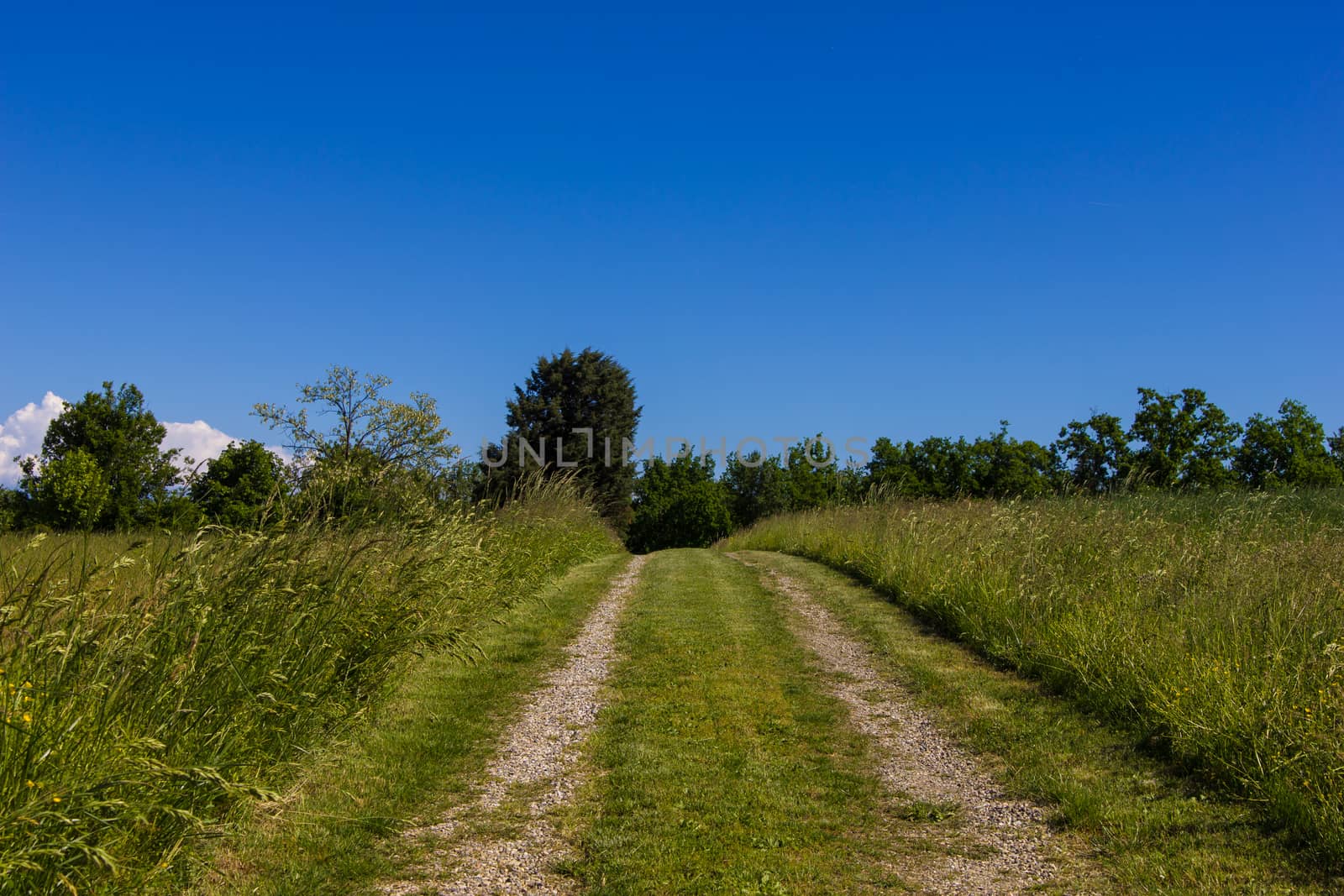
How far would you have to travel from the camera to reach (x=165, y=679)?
416 cm

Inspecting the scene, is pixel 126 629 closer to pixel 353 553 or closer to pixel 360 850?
pixel 360 850

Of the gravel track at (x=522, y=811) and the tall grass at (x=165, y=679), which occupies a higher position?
the tall grass at (x=165, y=679)

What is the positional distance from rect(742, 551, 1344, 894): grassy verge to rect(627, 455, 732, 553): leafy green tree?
29199 mm

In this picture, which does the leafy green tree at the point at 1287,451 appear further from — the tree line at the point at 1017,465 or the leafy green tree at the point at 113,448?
the leafy green tree at the point at 113,448

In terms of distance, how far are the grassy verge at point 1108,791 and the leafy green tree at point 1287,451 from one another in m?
46.2

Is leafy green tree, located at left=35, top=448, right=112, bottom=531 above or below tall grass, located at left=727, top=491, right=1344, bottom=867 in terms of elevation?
above

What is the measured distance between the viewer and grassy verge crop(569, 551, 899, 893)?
4.34 metres

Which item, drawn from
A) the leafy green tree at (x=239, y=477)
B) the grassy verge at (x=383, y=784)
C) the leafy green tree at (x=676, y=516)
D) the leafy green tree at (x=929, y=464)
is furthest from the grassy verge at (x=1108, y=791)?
the leafy green tree at (x=929, y=464)

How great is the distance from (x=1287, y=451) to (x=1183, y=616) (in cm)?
4766

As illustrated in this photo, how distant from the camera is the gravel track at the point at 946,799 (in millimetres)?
4398

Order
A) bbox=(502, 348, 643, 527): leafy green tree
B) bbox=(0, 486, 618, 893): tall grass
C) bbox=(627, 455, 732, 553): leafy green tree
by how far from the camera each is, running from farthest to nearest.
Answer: bbox=(502, 348, 643, 527): leafy green tree < bbox=(627, 455, 732, 553): leafy green tree < bbox=(0, 486, 618, 893): tall grass

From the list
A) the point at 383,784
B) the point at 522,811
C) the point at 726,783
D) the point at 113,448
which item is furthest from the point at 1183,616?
the point at 113,448

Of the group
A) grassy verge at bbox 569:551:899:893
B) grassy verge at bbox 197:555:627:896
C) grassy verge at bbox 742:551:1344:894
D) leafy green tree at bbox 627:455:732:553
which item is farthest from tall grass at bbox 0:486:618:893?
leafy green tree at bbox 627:455:732:553

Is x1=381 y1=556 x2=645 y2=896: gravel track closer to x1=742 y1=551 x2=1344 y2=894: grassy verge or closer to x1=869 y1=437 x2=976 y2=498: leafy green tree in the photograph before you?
x1=742 y1=551 x2=1344 y2=894: grassy verge
